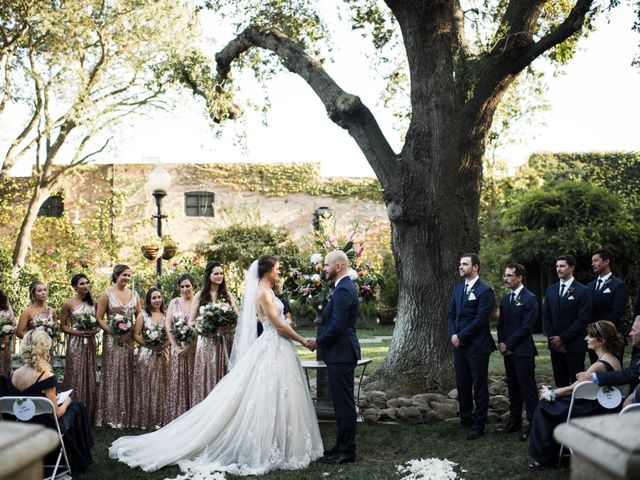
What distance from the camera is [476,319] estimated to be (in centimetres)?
765

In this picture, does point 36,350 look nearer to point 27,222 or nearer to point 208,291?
point 208,291

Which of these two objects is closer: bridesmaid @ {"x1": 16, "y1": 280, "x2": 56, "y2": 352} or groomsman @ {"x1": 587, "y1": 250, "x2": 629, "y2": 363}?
groomsman @ {"x1": 587, "y1": 250, "x2": 629, "y2": 363}

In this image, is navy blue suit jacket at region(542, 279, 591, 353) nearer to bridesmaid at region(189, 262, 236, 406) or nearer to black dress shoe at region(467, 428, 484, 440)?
black dress shoe at region(467, 428, 484, 440)

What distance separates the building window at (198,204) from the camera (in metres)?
25.9

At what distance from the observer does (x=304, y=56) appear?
10.6m

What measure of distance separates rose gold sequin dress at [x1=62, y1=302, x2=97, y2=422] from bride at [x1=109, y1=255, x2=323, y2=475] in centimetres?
175

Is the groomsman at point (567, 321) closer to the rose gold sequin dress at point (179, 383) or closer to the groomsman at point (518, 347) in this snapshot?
the groomsman at point (518, 347)

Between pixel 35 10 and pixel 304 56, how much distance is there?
10.5m

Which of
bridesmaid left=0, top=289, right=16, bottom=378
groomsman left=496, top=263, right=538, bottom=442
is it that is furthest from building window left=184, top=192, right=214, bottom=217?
Answer: groomsman left=496, top=263, right=538, bottom=442

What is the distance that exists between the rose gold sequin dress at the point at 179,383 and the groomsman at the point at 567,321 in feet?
13.1

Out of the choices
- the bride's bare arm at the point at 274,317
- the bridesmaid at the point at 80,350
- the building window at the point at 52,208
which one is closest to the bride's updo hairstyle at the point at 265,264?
the bride's bare arm at the point at 274,317

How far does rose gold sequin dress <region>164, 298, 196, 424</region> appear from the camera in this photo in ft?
28.0

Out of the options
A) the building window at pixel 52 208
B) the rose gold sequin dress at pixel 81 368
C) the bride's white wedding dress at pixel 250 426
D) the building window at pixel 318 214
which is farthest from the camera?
the building window at pixel 52 208

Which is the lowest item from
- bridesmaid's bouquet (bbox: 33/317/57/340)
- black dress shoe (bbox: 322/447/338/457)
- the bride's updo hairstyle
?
black dress shoe (bbox: 322/447/338/457)
